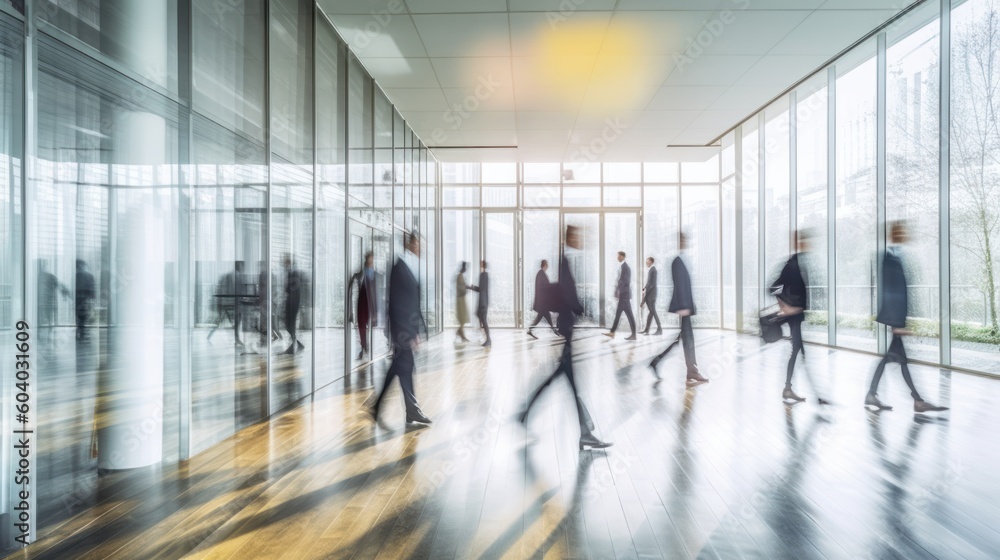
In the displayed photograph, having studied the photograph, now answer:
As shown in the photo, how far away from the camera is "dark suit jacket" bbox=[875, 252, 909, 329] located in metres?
4.65

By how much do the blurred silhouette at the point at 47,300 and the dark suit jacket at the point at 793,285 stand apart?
18.0 ft

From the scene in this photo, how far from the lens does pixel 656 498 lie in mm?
2910

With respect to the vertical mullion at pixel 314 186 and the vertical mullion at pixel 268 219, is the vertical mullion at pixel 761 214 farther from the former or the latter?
the vertical mullion at pixel 268 219

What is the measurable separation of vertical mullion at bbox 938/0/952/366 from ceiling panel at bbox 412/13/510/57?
16.5 ft

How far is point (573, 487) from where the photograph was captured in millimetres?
3074

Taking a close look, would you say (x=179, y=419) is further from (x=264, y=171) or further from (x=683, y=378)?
(x=683, y=378)

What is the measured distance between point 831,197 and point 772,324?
14.0ft

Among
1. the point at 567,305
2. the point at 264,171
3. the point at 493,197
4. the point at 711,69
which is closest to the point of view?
the point at 567,305

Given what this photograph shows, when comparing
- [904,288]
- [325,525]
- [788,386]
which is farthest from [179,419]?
[904,288]

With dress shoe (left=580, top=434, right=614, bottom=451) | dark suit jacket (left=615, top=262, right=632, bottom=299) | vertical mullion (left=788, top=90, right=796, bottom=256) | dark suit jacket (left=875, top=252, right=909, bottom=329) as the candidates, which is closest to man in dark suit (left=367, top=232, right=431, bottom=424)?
dress shoe (left=580, top=434, right=614, bottom=451)

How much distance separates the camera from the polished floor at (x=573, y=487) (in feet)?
7.94

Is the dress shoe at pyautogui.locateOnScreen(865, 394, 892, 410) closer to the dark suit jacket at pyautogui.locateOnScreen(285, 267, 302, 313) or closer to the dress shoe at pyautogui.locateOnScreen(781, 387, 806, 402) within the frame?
the dress shoe at pyautogui.locateOnScreen(781, 387, 806, 402)

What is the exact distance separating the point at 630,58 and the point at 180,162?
16.8ft

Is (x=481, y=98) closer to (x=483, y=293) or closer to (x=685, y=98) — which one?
(x=685, y=98)
